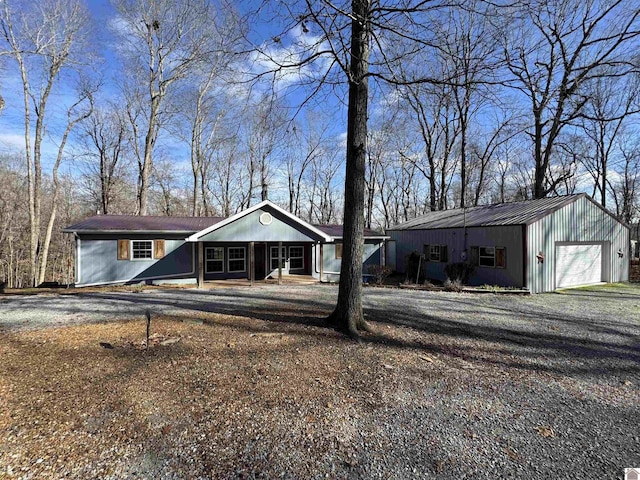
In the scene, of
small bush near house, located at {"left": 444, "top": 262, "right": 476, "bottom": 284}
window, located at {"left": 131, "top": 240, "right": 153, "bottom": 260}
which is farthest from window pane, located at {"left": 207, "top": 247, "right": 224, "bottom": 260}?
small bush near house, located at {"left": 444, "top": 262, "right": 476, "bottom": 284}

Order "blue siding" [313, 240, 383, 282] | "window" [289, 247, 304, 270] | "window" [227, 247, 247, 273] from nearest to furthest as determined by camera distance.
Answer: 1. "window" [227, 247, 247, 273]
2. "blue siding" [313, 240, 383, 282]
3. "window" [289, 247, 304, 270]

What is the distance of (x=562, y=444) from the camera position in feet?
9.27

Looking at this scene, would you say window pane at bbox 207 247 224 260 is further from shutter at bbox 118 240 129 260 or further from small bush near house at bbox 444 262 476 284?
small bush near house at bbox 444 262 476 284

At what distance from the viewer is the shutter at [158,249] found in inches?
534

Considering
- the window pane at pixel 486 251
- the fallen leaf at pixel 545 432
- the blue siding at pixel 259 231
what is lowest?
the fallen leaf at pixel 545 432

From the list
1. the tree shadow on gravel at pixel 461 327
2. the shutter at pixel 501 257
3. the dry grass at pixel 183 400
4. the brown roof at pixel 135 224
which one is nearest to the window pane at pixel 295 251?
the brown roof at pixel 135 224

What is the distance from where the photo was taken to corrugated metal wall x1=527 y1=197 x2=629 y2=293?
12578 mm

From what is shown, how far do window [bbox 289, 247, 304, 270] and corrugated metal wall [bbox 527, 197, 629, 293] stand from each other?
10.2 meters

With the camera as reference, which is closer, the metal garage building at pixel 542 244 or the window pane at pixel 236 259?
the metal garage building at pixel 542 244

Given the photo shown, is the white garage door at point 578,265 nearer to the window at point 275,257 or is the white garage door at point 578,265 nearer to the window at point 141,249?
the window at point 275,257

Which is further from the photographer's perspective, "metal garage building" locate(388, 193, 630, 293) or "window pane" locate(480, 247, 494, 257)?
"window pane" locate(480, 247, 494, 257)

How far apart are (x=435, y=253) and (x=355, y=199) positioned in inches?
→ 521

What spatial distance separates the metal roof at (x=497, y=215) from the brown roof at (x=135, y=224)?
505 inches

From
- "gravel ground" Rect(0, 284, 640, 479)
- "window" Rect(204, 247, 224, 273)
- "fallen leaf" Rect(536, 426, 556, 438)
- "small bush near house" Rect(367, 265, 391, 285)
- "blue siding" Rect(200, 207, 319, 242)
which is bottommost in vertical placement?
"fallen leaf" Rect(536, 426, 556, 438)
